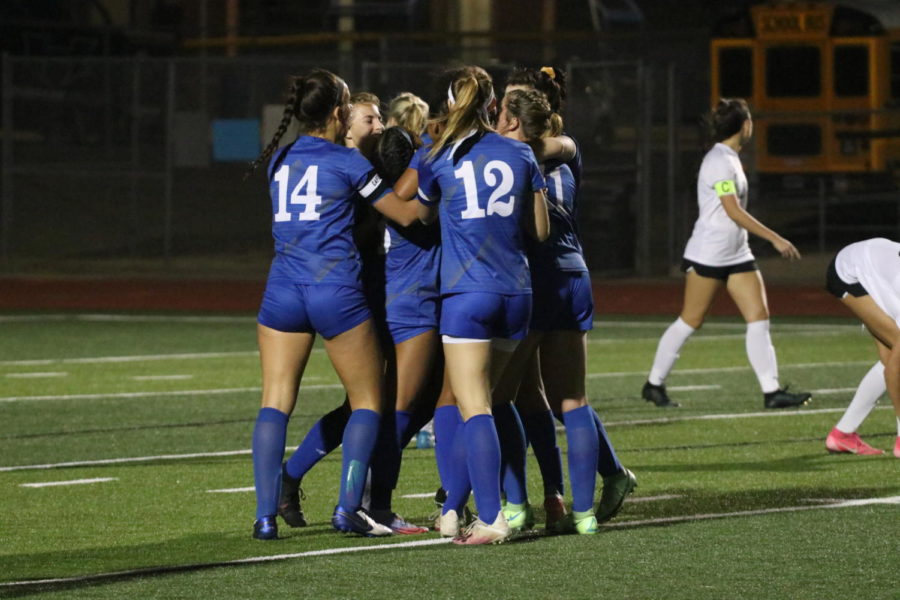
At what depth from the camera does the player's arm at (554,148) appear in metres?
8.02

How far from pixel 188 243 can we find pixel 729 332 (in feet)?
43.6

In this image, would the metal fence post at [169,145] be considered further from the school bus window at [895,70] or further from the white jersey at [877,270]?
the white jersey at [877,270]

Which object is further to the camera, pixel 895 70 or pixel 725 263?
pixel 895 70

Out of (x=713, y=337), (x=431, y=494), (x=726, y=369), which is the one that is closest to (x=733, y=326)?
(x=713, y=337)

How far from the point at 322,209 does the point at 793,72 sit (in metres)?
24.7

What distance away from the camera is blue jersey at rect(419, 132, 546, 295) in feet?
25.1

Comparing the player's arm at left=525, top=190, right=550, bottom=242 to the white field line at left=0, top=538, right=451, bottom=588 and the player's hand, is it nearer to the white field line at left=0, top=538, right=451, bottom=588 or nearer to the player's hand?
the white field line at left=0, top=538, right=451, bottom=588

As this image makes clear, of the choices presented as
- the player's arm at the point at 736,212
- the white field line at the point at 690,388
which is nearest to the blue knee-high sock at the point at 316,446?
the player's arm at the point at 736,212

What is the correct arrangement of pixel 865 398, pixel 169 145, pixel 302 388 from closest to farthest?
pixel 865 398, pixel 302 388, pixel 169 145

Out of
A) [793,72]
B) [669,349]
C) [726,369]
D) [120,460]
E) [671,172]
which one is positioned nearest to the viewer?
[120,460]

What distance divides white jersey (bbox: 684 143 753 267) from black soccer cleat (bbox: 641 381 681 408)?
92 centimetres

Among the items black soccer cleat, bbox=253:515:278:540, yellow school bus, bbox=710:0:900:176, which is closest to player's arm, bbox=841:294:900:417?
black soccer cleat, bbox=253:515:278:540

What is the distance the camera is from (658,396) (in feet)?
44.6

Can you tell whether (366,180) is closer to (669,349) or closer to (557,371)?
(557,371)
